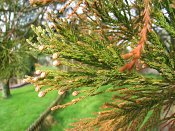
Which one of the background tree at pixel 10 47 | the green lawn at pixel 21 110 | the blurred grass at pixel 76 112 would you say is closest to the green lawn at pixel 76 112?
the blurred grass at pixel 76 112

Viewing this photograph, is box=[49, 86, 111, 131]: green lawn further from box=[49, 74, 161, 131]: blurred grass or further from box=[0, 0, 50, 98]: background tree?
box=[0, 0, 50, 98]: background tree

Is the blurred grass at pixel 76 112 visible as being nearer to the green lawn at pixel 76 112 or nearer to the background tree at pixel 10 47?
the green lawn at pixel 76 112

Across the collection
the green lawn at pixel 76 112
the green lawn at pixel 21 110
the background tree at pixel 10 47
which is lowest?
the green lawn at pixel 76 112

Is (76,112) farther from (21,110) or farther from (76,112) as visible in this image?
(21,110)

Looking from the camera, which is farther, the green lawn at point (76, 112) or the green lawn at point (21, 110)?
the green lawn at point (76, 112)

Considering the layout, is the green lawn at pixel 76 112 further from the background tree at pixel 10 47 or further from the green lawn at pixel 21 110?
the background tree at pixel 10 47

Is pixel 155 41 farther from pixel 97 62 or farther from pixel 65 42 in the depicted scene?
pixel 65 42

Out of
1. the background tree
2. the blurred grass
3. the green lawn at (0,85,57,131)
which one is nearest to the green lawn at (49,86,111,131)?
the blurred grass

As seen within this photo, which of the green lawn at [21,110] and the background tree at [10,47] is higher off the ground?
the background tree at [10,47]

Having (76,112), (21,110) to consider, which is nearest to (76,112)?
(76,112)
